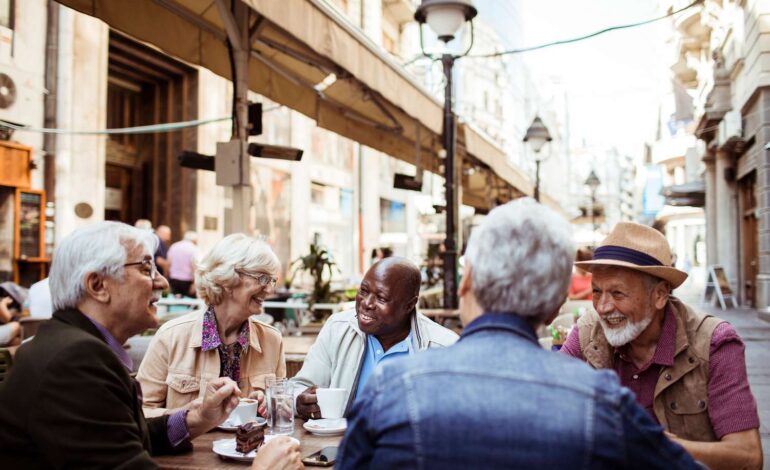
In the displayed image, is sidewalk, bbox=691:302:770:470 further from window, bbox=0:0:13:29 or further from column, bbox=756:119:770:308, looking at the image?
window, bbox=0:0:13:29

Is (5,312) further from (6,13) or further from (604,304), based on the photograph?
(6,13)

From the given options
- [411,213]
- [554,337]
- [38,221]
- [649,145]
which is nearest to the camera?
[554,337]

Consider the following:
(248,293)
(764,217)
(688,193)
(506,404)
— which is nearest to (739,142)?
(764,217)

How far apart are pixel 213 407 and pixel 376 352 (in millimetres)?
1111

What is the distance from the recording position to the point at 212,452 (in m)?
2.65

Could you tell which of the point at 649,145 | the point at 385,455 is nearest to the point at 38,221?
the point at 385,455

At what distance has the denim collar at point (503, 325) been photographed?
152cm

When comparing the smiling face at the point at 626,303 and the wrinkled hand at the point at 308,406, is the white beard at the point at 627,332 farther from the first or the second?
the wrinkled hand at the point at 308,406

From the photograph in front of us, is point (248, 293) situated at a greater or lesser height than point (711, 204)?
lesser

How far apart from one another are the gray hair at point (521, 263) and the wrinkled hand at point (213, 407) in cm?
137

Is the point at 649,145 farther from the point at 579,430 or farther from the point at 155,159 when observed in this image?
the point at 579,430

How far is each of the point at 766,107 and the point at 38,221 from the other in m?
13.5

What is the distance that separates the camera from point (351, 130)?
912 centimetres

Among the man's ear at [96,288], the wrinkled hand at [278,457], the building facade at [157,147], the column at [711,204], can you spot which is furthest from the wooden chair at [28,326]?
the column at [711,204]
